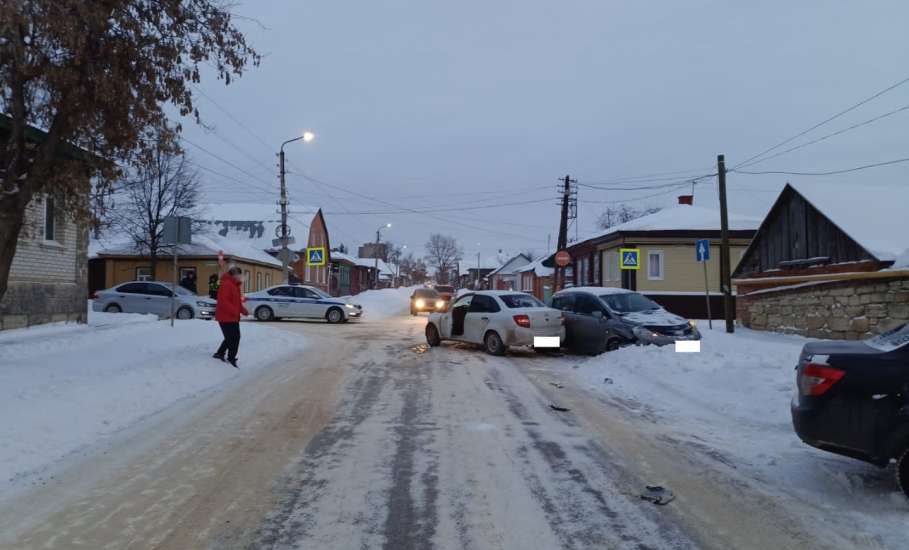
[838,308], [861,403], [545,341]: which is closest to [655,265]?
[838,308]

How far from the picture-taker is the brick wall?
16188 millimetres

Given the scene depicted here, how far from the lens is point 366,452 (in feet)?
20.5

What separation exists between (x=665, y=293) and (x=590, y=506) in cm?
2497

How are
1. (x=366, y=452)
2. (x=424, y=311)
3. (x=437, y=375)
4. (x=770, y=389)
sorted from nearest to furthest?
1. (x=366, y=452)
2. (x=770, y=389)
3. (x=437, y=375)
4. (x=424, y=311)

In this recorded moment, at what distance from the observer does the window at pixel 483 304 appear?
15.2m

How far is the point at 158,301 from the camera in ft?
80.0

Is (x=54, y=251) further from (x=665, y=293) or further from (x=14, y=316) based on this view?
(x=665, y=293)

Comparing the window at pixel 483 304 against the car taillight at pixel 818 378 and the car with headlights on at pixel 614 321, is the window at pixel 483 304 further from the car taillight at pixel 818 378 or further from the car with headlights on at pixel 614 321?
the car taillight at pixel 818 378

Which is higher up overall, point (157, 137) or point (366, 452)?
point (157, 137)

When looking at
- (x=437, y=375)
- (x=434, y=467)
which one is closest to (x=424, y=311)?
(x=437, y=375)

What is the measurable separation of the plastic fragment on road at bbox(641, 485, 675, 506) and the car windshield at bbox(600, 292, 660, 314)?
32.2 ft

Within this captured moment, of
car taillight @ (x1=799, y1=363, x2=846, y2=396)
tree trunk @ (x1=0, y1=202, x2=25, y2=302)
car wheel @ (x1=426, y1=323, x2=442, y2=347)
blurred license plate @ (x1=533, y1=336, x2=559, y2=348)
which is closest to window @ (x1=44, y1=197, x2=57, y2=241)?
tree trunk @ (x1=0, y1=202, x2=25, y2=302)

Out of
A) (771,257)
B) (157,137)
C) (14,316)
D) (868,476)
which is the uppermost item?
(157,137)

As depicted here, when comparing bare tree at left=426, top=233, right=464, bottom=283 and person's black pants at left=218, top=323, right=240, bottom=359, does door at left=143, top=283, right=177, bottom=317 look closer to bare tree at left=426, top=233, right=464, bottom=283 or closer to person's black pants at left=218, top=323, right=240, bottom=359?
person's black pants at left=218, top=323, right=240, bottom=359
